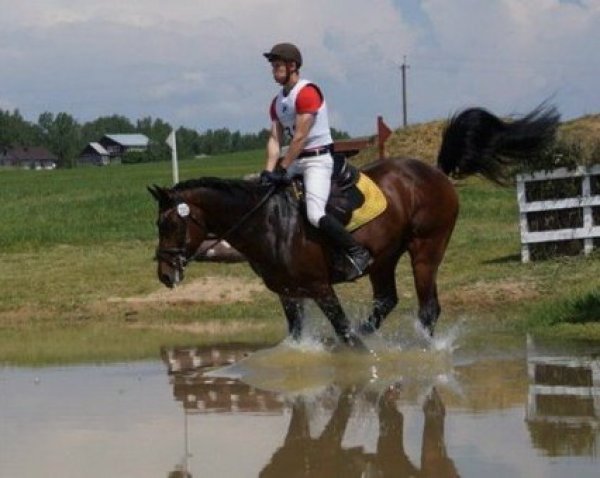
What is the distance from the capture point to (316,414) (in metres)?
8.59

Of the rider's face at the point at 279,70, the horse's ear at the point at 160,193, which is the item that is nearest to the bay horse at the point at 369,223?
the horse's ear at the point at 160,193

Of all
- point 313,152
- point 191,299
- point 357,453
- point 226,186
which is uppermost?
point 313,152

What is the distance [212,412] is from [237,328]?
17.6 ft

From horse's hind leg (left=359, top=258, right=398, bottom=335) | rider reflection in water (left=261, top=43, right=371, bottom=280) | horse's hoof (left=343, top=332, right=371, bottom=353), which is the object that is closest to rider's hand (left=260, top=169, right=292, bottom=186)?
Result: rider reflection in water (left=261, top=43, right=371, bottom=280)

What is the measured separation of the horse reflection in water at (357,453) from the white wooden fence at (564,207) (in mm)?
9127

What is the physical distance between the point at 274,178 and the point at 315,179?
0.33 m

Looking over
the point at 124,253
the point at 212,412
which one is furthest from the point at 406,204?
the point at 124,253

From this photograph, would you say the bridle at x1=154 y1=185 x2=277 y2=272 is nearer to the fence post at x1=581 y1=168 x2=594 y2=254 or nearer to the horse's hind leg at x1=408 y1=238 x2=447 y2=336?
the horse's hind leg at x1=408 y1=238 x2=447 y2=336

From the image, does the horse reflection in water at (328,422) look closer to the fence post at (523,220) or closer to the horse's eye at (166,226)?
the horse's eye at (166,226)

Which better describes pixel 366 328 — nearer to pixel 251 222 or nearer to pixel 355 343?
pixel 355 343

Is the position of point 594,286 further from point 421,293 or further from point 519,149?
point 421,293

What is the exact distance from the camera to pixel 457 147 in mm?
12789

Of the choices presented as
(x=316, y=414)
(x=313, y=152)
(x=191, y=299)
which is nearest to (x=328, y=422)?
(x=316, y=414)

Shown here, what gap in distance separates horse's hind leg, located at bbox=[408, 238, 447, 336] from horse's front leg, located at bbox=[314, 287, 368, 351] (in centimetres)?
76
